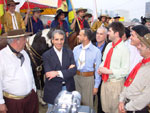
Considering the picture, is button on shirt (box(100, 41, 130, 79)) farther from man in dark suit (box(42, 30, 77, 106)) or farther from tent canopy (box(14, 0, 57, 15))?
tent canopy (box(14, 0, 57, 15))

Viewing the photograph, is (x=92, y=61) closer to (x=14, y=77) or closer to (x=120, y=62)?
(x=120, y=62)

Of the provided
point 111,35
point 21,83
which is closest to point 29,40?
point 21,83

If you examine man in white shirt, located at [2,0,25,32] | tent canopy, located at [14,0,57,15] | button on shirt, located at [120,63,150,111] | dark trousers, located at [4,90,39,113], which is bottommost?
dark trousers, located at [4,90,39,113]

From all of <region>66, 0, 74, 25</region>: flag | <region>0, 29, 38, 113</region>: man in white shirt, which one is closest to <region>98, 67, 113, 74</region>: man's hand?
<region>0, 29, 38, 113</region>: man in white shirt

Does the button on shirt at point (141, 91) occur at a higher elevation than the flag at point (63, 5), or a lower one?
lower

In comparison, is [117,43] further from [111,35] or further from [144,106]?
[144,106]

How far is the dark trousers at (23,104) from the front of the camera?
199cm

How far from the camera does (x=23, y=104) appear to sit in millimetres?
2070

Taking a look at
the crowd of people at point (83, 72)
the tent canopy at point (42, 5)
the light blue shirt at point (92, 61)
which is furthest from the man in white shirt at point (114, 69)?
the tent canopy at point (42, 5)

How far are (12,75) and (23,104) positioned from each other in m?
0.47

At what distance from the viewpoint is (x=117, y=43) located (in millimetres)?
2334

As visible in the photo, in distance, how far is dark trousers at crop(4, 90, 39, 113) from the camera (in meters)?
1.99

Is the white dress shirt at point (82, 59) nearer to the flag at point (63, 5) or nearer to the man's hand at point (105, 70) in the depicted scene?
the man's hand at point (105, 70)

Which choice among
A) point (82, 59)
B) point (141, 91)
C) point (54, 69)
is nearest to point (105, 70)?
point (82, 59)
